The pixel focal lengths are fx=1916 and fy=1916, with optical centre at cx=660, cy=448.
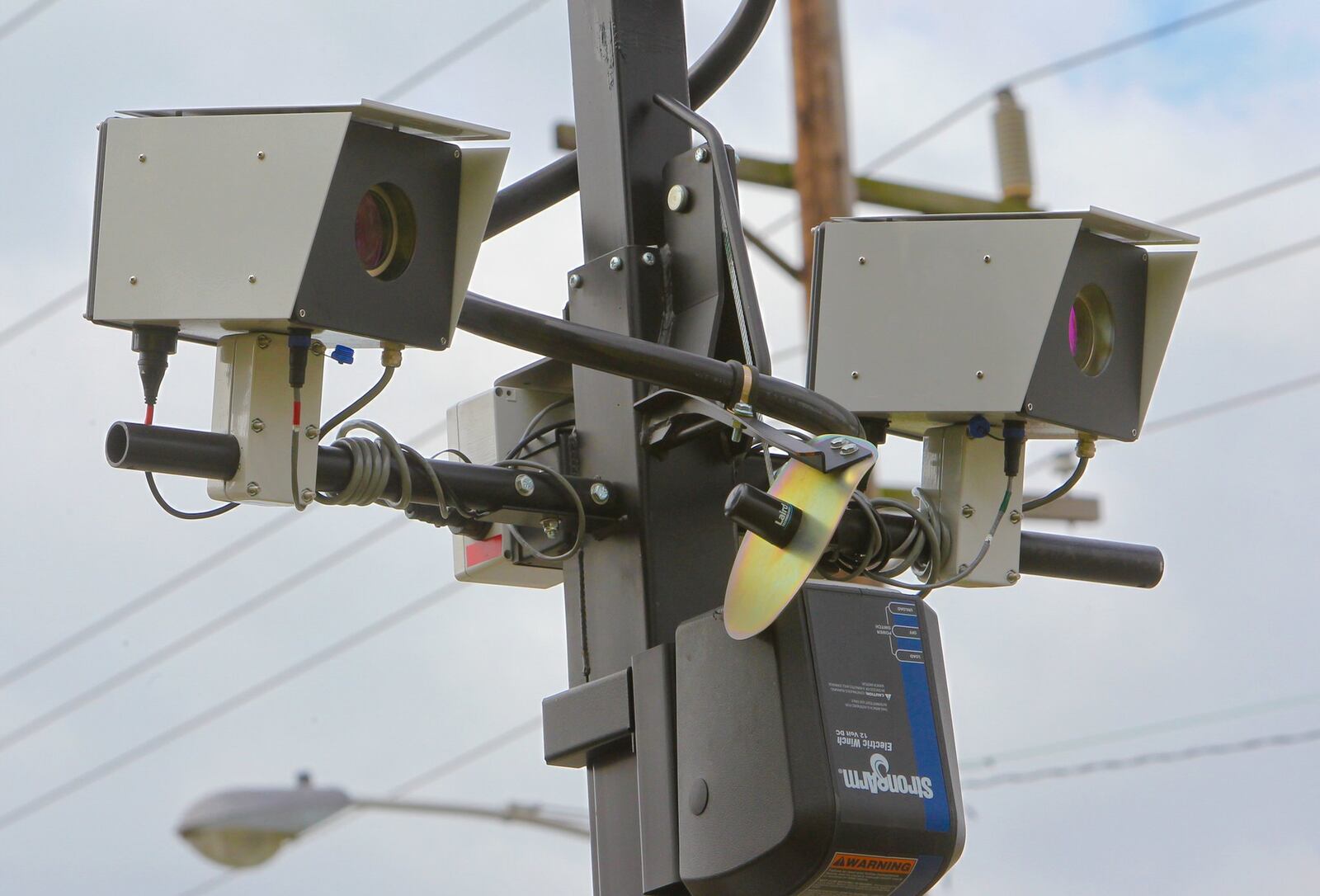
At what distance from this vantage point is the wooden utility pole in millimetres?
6738

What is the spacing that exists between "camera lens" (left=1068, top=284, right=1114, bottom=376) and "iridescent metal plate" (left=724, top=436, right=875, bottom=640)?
0.88 metres

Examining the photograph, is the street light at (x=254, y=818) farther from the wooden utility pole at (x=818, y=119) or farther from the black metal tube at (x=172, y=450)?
the black metal tube at (x=172, y=450)

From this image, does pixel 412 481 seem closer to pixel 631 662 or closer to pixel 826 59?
pixel 631 662

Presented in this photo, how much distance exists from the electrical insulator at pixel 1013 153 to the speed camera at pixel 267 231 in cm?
515

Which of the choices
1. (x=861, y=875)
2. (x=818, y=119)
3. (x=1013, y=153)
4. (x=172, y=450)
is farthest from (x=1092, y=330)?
(x=1013, y=153)

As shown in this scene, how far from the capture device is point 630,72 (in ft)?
9.98

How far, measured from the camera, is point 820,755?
7.63ft

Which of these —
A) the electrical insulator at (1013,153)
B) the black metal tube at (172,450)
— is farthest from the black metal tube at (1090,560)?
the electrical insulator at (1013,153)

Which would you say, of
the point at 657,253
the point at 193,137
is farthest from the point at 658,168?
the point at 193,137

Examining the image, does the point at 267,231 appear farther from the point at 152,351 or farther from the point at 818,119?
the point at 818,119

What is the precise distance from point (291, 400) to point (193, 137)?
1.21ft

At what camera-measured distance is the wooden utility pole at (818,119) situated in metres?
6.74

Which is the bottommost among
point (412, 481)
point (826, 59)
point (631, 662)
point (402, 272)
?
point (631, 662)

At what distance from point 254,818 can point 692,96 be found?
4.59 meters
